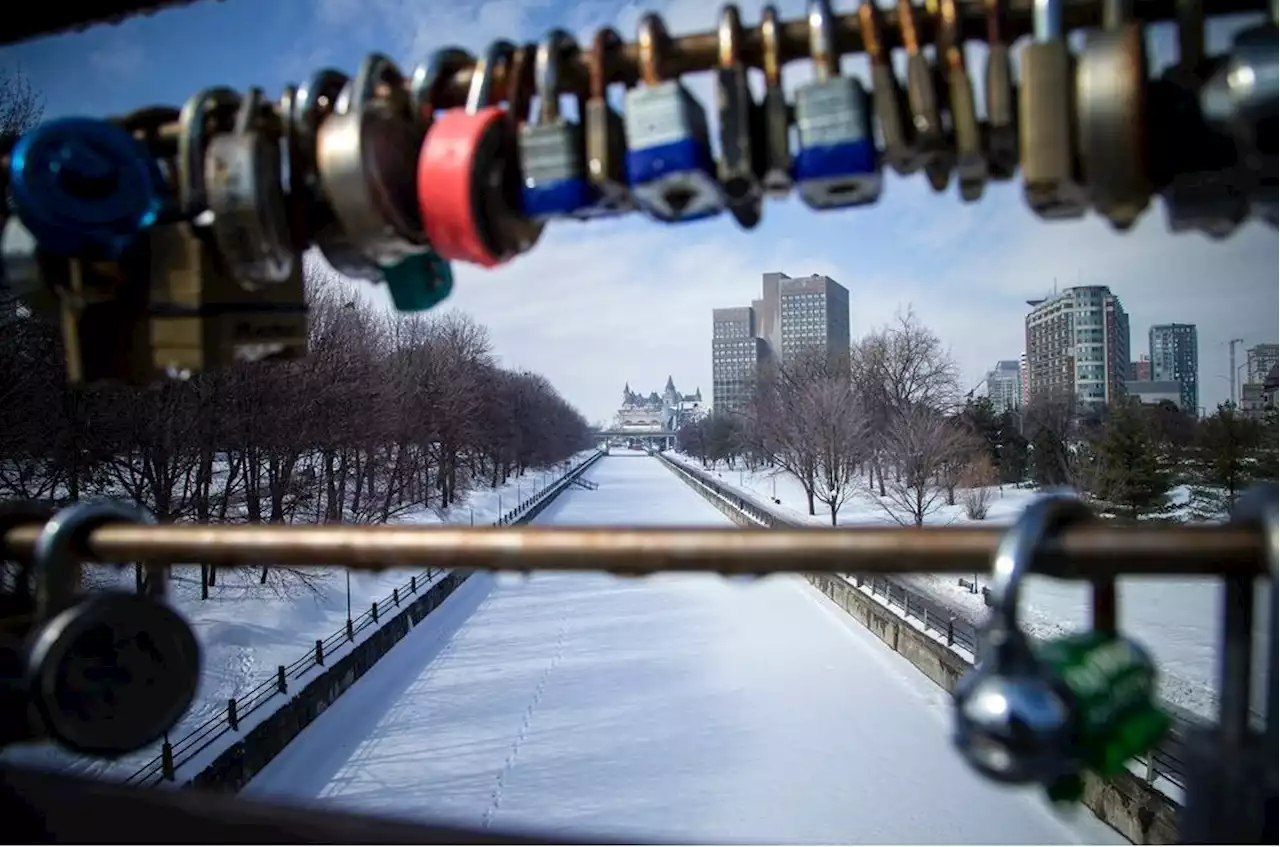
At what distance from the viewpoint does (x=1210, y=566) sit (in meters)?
0.85

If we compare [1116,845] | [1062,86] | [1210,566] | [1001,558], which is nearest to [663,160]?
[1062,86]

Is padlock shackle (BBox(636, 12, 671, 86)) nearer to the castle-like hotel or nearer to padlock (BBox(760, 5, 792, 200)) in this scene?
padlock (BBox(760, 5, 792, 200))

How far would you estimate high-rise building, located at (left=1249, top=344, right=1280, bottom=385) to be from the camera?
2075cm

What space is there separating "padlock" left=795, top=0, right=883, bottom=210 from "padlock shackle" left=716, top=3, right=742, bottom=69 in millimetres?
125

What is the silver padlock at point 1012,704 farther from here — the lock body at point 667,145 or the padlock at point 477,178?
the padlock at point 477,178

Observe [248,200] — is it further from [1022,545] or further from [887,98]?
[1022,545]

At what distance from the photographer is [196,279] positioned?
1409mm

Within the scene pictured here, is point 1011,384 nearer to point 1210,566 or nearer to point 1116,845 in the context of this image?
point 1116,845

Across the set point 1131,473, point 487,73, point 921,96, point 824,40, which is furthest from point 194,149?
point 1131,473

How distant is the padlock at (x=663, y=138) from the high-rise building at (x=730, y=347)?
4146 inches

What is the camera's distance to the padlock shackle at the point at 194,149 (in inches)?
54.4

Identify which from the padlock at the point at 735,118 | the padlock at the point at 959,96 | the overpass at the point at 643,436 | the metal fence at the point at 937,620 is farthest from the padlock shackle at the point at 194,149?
the overpass at the point at 643,436

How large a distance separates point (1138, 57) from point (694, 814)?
11.1 meters

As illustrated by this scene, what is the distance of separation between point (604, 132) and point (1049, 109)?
2.21ft
